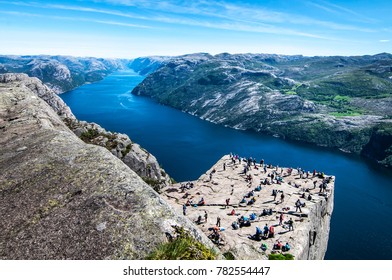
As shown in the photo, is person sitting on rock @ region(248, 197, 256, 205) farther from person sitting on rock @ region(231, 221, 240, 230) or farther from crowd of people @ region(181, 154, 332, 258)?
person sitting on rock @ region(231, 221, 240, 230)

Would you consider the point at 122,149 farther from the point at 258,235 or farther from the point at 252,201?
the point at 258,235

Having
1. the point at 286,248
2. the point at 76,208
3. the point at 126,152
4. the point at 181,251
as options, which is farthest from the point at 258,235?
the point at 126,152

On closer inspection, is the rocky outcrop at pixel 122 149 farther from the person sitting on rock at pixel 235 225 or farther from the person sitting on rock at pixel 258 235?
the person sitting on rock at pixel 258 235

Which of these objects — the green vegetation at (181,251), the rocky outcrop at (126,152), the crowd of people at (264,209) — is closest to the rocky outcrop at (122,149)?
the rocky outcrop at (126,152)

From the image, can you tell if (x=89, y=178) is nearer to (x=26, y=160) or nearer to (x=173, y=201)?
(x=26, y=160)
